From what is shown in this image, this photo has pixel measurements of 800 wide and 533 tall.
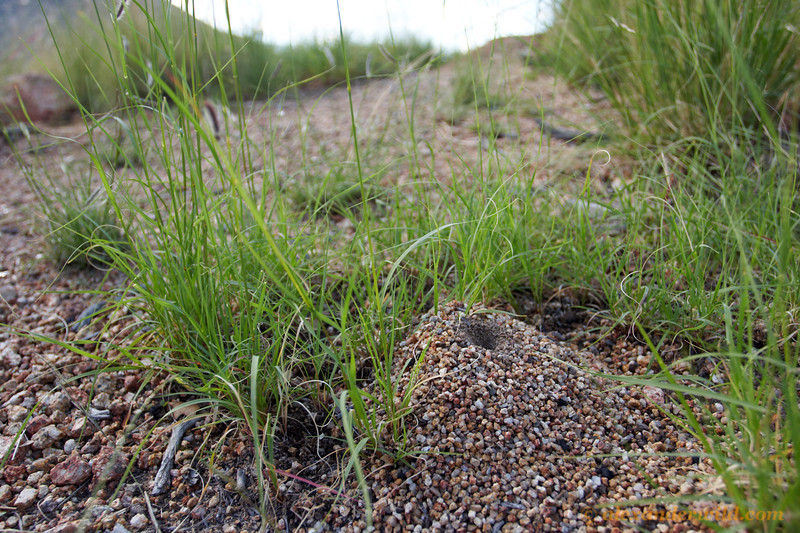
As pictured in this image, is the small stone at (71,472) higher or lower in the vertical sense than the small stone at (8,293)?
lower

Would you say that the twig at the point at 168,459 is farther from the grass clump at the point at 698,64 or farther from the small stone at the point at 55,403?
the grass clump at the point at 698,64

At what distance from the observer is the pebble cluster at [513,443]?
1.02 metres

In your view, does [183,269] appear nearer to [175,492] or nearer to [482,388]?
[175,492]

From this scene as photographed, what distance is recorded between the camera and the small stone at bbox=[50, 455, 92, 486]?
116cm

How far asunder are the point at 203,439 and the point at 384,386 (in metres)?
0.50

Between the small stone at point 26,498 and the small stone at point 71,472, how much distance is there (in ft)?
0.13

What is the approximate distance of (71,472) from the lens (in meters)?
1.16

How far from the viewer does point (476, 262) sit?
1332mm

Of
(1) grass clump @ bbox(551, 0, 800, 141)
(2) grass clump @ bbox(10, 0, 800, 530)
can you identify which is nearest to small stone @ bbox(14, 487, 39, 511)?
(2) grass clump @ bbox(10, 0, 800, 530)

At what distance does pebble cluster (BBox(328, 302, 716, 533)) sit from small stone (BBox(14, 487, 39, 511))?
67 centimetres

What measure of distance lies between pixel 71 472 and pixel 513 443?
986mm

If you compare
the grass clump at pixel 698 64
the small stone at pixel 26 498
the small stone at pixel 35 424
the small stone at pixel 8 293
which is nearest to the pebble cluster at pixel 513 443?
the small stone at pixel 26 498

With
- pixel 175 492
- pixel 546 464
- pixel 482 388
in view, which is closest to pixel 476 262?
pixel 482 388

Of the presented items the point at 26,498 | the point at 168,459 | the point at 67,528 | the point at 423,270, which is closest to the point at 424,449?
the point at 423,270
